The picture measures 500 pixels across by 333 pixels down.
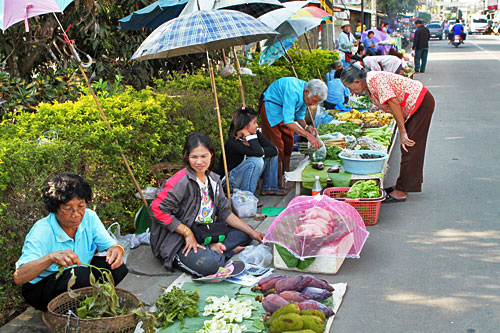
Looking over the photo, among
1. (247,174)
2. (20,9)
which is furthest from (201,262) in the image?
(20,9)

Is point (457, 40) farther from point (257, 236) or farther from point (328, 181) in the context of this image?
point (257, 236)

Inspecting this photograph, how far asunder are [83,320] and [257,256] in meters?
2.06

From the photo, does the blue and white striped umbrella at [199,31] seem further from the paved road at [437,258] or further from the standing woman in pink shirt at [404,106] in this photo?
the paved road at [437,258]

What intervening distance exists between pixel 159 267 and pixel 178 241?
0.37 metres

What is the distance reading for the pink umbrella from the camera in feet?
12.8

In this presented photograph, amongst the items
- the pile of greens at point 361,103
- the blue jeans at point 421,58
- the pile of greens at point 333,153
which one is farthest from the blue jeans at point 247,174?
the blue jeans at point 421,58

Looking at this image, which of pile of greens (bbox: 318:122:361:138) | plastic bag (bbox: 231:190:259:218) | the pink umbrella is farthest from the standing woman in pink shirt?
the pink umbrella

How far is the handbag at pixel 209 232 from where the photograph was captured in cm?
463

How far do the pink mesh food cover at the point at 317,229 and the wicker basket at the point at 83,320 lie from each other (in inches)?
64.2

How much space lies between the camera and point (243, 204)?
5.92 meters

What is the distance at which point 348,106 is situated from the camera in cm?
1212

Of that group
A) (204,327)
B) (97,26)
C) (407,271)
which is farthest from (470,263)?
(97,26)

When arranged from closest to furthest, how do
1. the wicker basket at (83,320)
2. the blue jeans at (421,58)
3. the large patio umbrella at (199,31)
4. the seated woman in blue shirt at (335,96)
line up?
the wicker basket at (83,320) < the large patio umbrella at (199,31) < the seated woman in blue shirt at (335,96) < the blue jeans at (421,58)

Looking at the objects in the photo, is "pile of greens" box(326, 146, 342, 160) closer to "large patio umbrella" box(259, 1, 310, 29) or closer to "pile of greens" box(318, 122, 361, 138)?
"pile of greens" box(318, 122, 361, 138)
